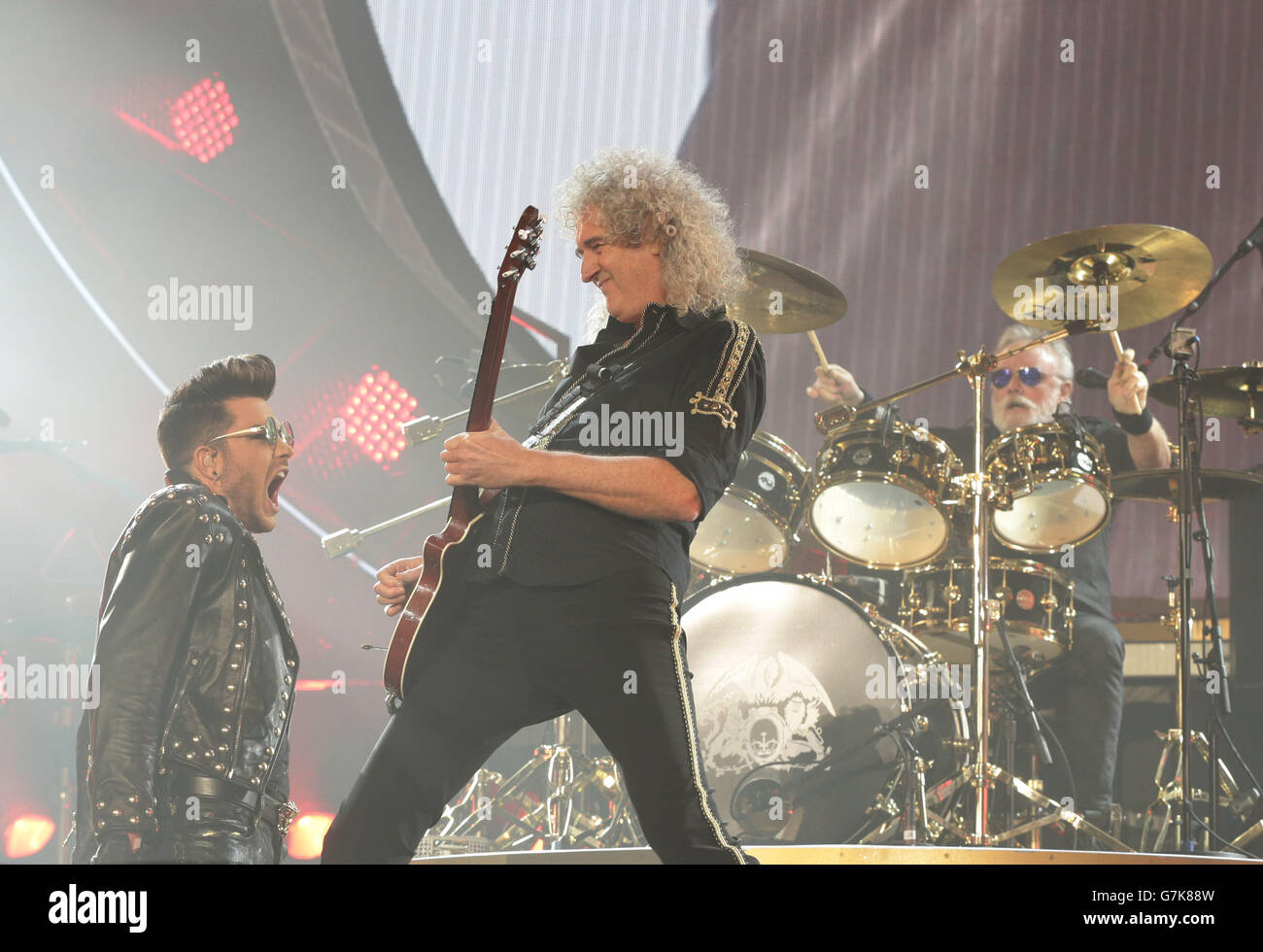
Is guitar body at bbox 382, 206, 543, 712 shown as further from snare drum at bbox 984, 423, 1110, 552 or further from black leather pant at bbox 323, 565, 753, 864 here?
snare drum at bbox 984, 423, 1110, 552

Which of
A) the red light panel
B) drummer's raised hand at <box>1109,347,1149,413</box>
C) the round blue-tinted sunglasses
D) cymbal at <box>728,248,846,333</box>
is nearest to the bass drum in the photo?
cymbal at <box>728,248,846,333</box>

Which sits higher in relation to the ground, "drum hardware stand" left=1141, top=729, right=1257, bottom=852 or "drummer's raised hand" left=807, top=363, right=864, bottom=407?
"drummer's raised hand" left=807, top=363, right=864, bottom=407

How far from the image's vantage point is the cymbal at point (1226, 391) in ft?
15.2

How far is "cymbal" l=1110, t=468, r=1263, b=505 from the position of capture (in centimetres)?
469

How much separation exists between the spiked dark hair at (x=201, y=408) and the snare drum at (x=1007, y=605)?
9.20 feet

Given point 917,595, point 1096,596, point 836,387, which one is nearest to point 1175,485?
point 1096,596

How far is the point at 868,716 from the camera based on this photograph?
4.22 meters

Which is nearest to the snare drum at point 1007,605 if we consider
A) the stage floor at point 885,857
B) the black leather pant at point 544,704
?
the stage floor at point 885,857

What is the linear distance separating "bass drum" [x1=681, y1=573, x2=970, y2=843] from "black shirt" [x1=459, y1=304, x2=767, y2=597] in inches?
86.6

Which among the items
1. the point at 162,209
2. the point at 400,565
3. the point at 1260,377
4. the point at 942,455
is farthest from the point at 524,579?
the point at 162,209

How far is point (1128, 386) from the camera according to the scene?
4.64 m

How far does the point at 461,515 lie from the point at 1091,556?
143 inches
